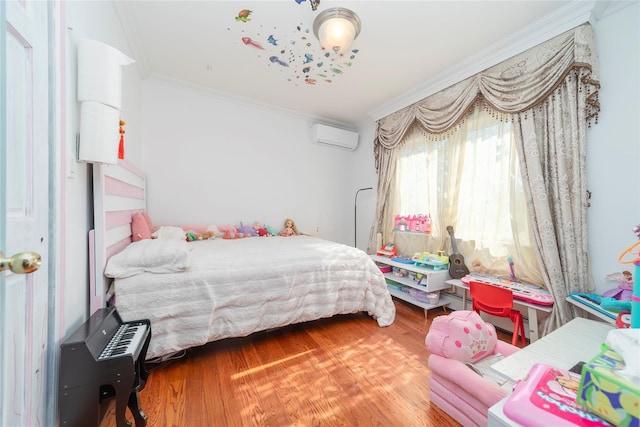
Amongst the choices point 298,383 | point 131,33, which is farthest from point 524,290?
point 131,33

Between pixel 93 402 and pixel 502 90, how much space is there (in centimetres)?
341

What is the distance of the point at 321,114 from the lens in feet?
12.9

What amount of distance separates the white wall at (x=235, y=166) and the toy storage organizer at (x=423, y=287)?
161cm

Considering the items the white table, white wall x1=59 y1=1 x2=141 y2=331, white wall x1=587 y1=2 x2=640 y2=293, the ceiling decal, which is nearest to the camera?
the white table

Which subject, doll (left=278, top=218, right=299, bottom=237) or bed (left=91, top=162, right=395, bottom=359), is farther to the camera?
doll (left=278, top=218, right=299, bottom=237)

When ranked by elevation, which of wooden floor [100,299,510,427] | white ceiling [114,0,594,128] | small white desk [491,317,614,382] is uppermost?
white ceiling [114,0,594,128]

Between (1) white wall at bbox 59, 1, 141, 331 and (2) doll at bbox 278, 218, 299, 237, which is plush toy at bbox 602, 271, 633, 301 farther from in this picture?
(2) doll at bbox 278, 218, 299, 237

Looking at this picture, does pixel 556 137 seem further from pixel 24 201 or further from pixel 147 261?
pixel 147 261

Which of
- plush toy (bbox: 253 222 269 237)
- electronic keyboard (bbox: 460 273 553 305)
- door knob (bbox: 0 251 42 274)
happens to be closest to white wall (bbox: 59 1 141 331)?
door knob (bbox: 0 251 42 274)

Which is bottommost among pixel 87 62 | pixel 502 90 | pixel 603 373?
pixel 603 373

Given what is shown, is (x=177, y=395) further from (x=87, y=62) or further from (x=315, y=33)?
(x=315, y=33)

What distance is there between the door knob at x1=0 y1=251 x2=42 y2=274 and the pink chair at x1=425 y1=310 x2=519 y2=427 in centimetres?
171

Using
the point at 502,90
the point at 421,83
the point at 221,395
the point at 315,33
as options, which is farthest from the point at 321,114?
the point at 221,395

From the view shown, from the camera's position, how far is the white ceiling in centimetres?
185
